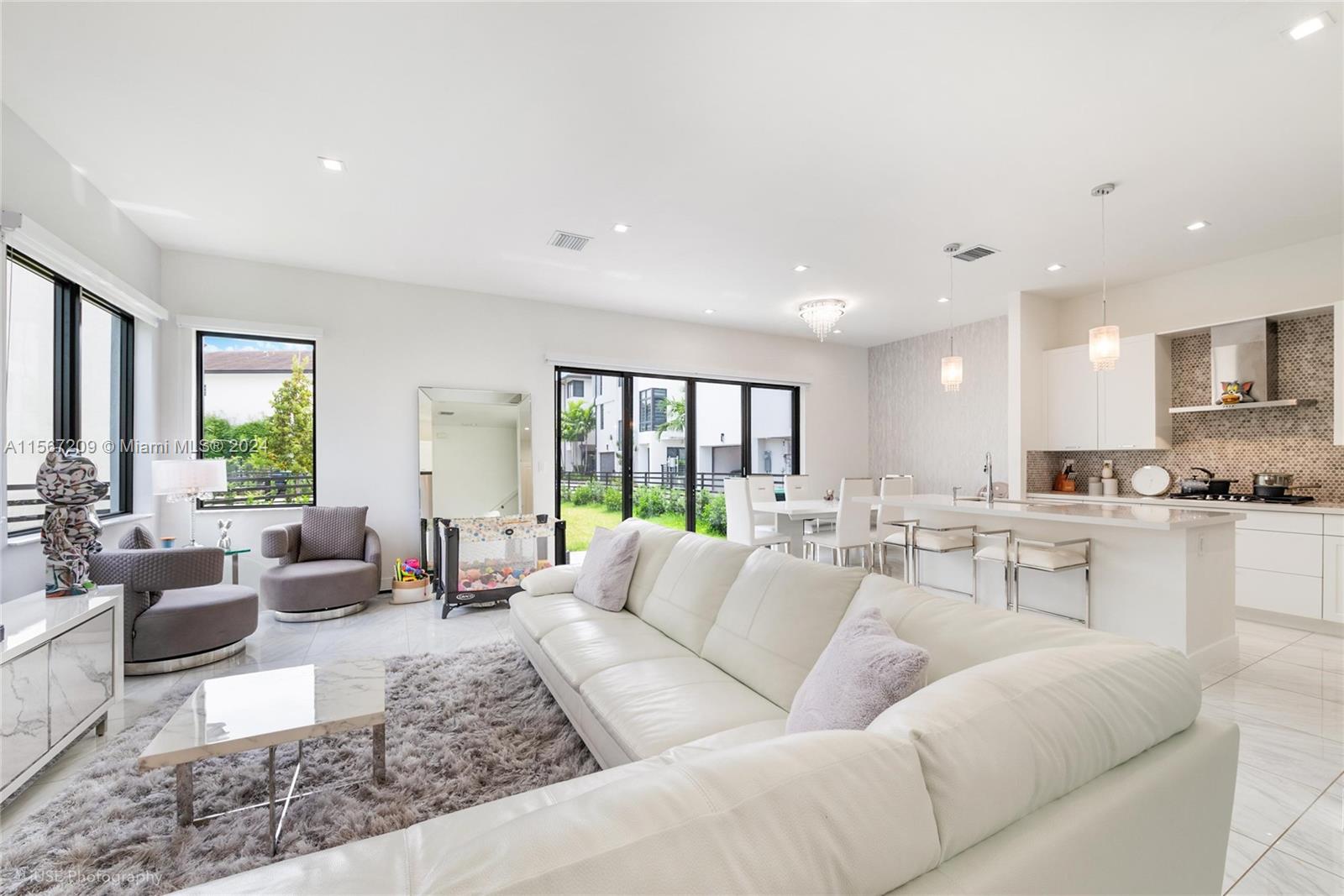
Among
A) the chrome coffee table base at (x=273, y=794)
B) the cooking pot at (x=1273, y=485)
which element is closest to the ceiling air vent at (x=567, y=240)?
the chrome coffee table base at (x=273, y=794)

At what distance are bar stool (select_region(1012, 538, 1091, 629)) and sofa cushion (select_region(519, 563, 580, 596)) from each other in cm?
271

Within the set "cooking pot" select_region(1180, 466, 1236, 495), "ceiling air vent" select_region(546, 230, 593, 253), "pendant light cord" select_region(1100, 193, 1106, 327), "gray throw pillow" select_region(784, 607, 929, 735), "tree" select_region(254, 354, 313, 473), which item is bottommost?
"gray throw pillow" select_region(784, 607, 929, 735)

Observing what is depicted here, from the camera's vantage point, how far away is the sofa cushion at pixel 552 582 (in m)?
3.26

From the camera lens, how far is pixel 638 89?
94.5 inches

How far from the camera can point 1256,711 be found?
2605 millimetres

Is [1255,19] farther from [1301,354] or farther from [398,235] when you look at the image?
[398,235]

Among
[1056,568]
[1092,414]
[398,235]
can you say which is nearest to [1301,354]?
[1092,414]

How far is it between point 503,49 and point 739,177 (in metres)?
1.40

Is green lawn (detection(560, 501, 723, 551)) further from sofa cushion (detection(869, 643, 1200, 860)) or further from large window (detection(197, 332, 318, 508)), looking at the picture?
sofa cushion (detection(869, 643, 1200, 860))

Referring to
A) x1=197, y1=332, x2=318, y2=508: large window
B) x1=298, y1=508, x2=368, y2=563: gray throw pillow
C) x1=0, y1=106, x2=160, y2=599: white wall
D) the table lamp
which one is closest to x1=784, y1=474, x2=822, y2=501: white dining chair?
x1=298, y1=508, x2=368, y2=563: gray throw pillow

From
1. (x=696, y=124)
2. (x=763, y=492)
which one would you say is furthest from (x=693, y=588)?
(x=763, y=492)

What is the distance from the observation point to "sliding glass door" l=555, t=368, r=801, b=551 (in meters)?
5.95

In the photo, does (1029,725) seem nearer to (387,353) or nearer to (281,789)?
(281,789)

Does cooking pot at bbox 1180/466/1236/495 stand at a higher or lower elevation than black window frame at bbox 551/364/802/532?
lower
